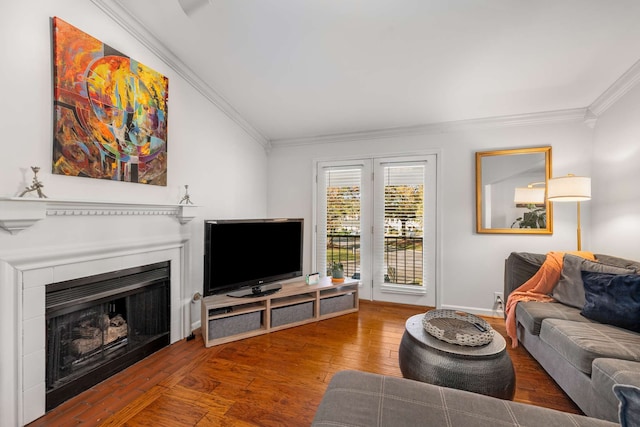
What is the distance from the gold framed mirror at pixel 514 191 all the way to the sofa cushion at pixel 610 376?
1884 mm

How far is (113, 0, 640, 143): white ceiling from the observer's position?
1679 millimetres

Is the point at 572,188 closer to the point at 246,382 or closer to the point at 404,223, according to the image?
the point at 404,223

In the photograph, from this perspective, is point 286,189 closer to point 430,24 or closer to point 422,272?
point 422,272

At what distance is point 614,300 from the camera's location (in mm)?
1802

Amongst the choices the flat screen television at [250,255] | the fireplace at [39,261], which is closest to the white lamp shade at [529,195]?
the flat screen television at [250,255]

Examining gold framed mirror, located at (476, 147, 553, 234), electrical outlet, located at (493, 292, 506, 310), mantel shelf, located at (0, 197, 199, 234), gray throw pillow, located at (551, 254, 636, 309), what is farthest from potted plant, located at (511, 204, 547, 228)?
mantel shelf, located at (0, 197, 199, 234)

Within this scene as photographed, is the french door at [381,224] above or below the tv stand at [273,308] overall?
above

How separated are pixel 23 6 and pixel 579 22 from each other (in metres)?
3.29

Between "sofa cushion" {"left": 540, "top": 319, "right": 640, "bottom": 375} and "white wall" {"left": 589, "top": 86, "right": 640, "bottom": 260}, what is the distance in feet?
3.32

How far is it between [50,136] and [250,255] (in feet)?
5.82

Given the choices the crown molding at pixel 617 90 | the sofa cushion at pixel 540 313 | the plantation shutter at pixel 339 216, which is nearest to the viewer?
the sofa cushion at pixel 540 313

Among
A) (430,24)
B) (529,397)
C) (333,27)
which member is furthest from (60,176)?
(529,397)

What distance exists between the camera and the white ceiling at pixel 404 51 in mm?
1679

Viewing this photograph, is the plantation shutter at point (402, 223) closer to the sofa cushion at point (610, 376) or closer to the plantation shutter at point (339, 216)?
the plantation shutter at point (339, 216)
